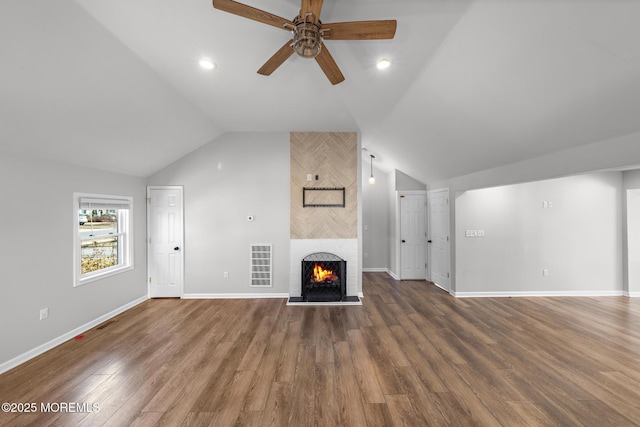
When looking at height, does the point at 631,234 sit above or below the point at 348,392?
above

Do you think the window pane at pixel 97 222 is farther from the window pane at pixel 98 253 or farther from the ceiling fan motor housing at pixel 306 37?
the ceiling fan motor housing at pixel 306 37

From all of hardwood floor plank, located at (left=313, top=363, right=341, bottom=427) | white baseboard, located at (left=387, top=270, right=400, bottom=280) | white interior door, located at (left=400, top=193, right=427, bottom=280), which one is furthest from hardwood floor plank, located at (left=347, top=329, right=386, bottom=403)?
white interior door, located at (left=400, top=193, right=427, bottom=280)

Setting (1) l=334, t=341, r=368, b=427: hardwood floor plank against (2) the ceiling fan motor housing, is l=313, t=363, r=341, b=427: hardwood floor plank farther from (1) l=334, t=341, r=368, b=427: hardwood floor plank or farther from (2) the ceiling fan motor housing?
(2) the ceiling fan motor housing

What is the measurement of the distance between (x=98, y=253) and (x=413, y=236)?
6.24 meters

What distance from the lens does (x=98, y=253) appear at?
3787 mm

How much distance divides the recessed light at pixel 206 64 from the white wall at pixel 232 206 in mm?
2028

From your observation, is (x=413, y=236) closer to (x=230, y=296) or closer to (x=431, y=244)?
(x=431, y=244)

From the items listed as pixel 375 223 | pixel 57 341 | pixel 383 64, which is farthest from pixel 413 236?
pixel 57 341

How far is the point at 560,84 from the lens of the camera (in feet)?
6.31

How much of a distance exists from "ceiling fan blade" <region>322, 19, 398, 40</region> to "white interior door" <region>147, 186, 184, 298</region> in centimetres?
414

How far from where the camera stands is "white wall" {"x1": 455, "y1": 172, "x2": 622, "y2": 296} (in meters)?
4.59

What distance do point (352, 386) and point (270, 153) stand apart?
3884mm

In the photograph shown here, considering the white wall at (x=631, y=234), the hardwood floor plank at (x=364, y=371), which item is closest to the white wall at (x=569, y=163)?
the hardwood floor plank at (x=364, y=371)

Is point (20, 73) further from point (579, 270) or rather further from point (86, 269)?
point (579, 270)
